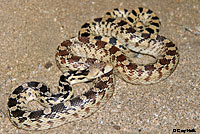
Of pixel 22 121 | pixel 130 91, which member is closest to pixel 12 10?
pixel 22 121

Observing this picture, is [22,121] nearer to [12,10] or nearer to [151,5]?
[12,10]

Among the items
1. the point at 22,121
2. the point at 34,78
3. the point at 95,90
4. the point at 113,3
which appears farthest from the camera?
the point at 113,3

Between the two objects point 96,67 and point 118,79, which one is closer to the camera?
point 96,67

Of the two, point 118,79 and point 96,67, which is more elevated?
point 96,67
